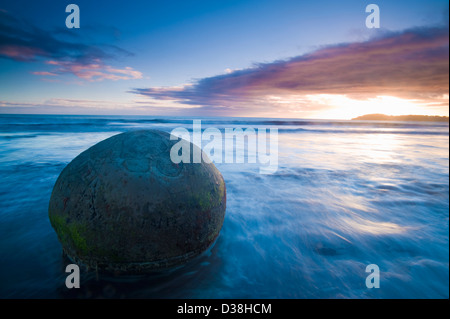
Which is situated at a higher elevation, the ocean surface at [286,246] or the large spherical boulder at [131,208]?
the large spherical boulder at [131,208]

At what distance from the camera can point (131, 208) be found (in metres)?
1.90

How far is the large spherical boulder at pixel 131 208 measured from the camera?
191 centimetres

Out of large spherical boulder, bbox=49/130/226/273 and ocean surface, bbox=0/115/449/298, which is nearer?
large spherical boulder, bbox=49/130/226/273

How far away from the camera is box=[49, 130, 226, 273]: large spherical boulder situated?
1913mm

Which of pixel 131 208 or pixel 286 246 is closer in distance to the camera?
pixel 131 208

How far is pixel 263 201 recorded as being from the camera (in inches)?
184

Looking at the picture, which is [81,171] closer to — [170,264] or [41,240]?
[170,264]

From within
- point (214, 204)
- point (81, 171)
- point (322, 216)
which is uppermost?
point (81, 171)

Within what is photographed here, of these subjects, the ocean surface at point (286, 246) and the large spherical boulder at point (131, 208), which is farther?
the ocean surface at point (286, 246)

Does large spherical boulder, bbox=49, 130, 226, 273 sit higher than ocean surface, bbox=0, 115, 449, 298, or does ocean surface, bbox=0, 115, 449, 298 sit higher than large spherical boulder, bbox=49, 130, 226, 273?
large spherical boulder, bbox=49, 130, 226, 273

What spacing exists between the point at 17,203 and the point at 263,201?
190 inches
